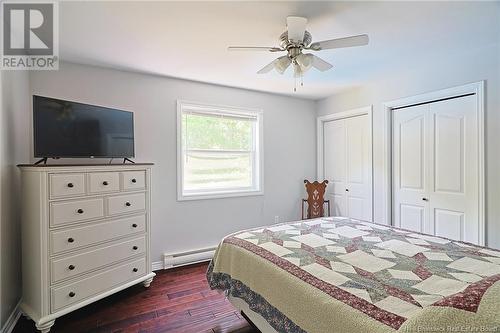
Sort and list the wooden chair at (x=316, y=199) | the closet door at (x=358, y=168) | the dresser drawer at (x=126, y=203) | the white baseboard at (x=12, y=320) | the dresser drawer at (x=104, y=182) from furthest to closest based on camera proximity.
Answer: the wooden chair at (x=316, y=199)
the closet door at (x=358, y=168)
the dresser drawer at (x=126, y=203)
the dresser drawer at (x=104, y=182)
the white baseboard at (x=12, y=320)

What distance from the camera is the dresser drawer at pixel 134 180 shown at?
247cm

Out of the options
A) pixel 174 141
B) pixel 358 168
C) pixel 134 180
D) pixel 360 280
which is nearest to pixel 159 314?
pixel 134 180

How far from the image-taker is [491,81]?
8.10ft

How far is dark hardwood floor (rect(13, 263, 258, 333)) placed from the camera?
6.67 feet

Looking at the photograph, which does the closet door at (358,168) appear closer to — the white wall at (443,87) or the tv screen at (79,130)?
the white wall at (443,87)

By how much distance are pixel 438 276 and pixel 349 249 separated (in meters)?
0.52

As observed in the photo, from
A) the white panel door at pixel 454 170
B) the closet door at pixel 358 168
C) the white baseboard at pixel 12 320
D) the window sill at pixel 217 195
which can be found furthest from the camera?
the closet door at pixel 358 168

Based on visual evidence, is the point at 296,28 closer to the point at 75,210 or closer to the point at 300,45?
the point at 300,45

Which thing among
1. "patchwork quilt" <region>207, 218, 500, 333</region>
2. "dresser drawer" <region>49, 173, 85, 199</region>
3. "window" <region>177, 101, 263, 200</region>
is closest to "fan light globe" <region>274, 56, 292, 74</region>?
"patchwork quilt" <region>207, 218, 500, 333</region>

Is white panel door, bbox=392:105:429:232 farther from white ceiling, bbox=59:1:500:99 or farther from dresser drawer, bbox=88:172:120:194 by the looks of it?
dresser drawer, bbox=88:172:120:194

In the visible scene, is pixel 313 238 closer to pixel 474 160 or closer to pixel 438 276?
pixel 438 276

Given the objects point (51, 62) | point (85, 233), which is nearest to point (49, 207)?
point (85, 233)

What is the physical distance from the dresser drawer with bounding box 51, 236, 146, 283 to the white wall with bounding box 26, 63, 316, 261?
575 mm

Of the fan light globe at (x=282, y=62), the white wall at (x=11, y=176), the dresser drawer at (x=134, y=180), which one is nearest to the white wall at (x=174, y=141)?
the white wall at (x=11, y=176)
